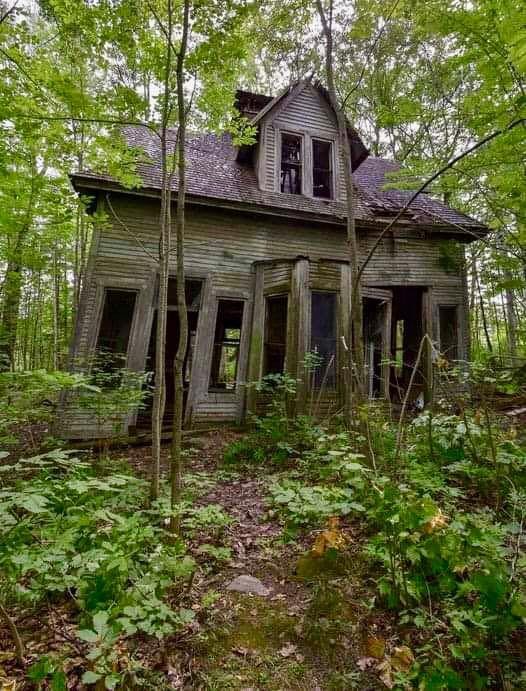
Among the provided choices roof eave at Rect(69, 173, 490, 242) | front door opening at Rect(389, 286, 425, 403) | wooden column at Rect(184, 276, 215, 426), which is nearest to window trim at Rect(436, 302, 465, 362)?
front door opening at Rect(389, 286, 425, 403)

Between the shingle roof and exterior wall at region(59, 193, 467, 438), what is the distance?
0.43 meters

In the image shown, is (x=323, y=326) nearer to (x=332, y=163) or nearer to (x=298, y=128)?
(x=332, y=163)

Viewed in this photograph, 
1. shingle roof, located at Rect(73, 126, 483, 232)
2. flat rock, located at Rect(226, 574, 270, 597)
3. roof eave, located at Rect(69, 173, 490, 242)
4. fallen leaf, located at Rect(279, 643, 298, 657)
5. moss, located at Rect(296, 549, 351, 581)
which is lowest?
fallen leaf, located at Rect(279, 643, 298, 657)

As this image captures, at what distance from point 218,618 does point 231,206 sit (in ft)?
26.2

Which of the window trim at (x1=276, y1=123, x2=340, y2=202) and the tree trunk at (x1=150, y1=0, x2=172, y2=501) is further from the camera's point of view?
the window trim at (x1=276, y1=123, x2=340, y2=202)

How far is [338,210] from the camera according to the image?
31.3ft

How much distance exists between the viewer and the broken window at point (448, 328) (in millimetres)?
10125

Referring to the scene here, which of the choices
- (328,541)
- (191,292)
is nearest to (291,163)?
(191,292)

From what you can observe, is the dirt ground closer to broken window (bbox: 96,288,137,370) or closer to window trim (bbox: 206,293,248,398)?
window trim (bbox: 206,293,248,398)

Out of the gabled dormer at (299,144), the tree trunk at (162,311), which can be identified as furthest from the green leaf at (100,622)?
the gabled dormer at (299,144)

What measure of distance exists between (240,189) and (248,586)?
8.58 meters

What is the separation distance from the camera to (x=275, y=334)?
952cm

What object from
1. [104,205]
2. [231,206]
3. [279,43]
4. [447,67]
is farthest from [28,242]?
[447,67]

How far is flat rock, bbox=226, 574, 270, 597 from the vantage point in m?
2.78
